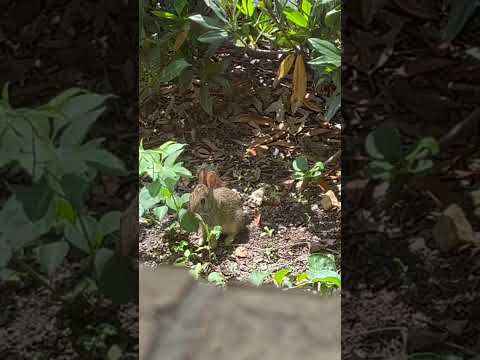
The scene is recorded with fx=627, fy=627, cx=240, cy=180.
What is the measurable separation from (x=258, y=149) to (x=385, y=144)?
5.66 feet

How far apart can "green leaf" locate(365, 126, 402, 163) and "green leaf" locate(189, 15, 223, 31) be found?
1205 mm

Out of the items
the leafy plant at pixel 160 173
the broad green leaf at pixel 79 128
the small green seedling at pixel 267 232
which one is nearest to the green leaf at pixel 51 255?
the broad green leaf at pixel 79 128

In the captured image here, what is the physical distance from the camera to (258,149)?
2.50 metres

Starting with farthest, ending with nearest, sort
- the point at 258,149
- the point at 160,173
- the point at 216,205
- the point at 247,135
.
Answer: the point at 247,135, the point at 258,149, the point at 216,205, the point at 160,173

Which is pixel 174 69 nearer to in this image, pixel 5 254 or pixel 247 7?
pixel 247 7

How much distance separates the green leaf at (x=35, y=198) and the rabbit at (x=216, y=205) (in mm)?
1262

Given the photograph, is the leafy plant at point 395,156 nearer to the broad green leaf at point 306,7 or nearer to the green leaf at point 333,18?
the green leaf at point 333,18

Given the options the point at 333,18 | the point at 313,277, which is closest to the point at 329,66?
the point at 333,18

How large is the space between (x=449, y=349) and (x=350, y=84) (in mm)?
363

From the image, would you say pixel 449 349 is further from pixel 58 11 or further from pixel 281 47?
pixel 281 47

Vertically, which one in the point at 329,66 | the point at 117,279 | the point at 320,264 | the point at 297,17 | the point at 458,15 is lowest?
the point at 320,264

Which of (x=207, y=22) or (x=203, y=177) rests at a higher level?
(x=207, y=22)

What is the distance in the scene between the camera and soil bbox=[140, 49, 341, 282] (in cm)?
223

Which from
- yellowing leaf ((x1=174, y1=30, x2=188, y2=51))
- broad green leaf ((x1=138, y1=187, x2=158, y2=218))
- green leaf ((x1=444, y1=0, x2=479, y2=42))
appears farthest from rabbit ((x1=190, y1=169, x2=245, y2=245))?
green leaf ((x1=444, y1=0, x2=479, y2=42))
